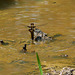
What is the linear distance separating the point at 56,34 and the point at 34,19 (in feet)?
4.18

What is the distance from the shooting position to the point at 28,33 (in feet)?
16.8

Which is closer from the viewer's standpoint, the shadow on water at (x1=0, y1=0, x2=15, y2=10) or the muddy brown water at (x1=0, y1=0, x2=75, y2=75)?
the muddy brown water at (x1=0, y1=0, x2=75, y2=75)

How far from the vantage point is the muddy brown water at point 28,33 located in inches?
138

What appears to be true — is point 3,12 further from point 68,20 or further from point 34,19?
point 68,20

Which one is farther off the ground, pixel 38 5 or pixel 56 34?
pixel 38 5

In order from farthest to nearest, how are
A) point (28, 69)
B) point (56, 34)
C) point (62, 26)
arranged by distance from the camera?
point (62, 26)
point (56, 34)
point (28, 69)

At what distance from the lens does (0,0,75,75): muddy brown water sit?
352 centimetres

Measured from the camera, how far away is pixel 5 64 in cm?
351

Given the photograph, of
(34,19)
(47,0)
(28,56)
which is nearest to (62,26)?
(34,19)

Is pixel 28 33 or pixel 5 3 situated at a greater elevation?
pixel 5 3

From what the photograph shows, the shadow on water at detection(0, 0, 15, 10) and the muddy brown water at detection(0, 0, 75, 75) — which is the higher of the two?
the shadow on water at detection(0, 0, 15, 10)

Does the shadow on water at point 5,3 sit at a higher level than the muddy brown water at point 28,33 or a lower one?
higher

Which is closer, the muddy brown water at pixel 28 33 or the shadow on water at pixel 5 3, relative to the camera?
the muddy brown water at pixel 28 33

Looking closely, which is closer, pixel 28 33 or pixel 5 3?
pixel 28 33
